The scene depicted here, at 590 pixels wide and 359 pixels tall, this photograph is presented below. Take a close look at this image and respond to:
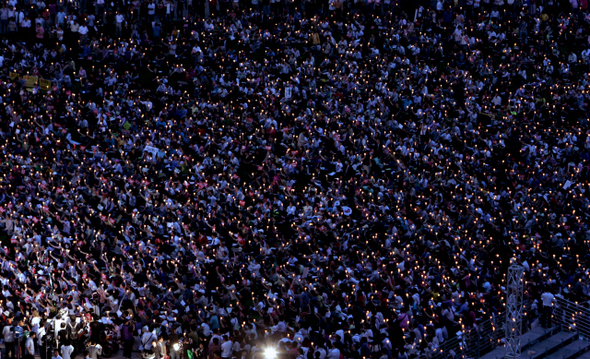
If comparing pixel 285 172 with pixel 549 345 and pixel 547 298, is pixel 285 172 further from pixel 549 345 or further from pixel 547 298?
→ pixel 549 345

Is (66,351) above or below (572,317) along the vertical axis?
above

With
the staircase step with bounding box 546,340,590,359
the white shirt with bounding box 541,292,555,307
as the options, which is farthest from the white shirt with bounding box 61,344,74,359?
the white shirt with bounding box 541,292,555,307

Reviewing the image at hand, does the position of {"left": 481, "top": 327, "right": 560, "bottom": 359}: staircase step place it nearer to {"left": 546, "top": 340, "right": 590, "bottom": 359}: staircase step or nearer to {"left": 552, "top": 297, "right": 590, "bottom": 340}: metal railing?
{"left": 552, "top": 297, "right": 590, "bottom": 340}: metal railing

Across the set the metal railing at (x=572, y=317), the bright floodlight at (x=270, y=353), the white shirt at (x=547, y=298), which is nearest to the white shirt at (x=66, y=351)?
the bright floodlight at (x=270, y=353)

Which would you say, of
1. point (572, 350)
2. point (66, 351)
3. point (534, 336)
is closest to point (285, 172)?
point (534, 336)

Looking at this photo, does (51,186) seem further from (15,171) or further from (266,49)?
(266,49)

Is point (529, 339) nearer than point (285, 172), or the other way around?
point (529, 339)
